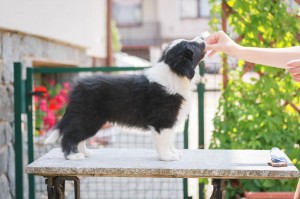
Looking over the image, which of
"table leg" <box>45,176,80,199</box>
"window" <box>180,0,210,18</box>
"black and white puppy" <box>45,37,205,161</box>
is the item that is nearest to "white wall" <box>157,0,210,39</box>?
"window" <box>180,0,210,18</box>

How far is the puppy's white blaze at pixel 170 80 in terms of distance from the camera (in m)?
2.86

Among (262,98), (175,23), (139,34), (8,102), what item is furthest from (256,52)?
(139,34)

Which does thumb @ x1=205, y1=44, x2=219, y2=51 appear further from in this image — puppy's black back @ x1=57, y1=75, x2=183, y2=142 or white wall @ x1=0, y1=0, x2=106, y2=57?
white wall @ x1=0, y1=0, x2=106, y2=57

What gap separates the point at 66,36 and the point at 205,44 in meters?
3.98

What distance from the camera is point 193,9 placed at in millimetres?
24406

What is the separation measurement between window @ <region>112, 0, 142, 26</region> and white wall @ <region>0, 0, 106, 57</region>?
57.8 feet

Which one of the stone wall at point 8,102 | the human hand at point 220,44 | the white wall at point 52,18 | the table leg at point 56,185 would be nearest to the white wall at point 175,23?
the white wall at point 52,18

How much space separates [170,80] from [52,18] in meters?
3.29

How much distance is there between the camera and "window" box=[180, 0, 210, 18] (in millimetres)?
24219

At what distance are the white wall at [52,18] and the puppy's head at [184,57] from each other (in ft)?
5.87

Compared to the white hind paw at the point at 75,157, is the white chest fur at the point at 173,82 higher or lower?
higher

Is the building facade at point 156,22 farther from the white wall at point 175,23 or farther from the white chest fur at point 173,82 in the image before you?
the white chest fur at point 173,82

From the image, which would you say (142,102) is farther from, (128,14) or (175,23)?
(128,14)

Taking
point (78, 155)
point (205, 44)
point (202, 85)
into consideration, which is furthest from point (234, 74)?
point (78, 155)
